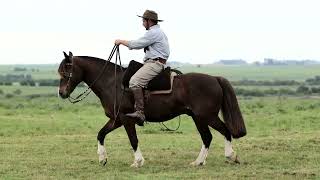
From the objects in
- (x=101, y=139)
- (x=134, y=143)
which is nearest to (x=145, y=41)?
(x=134, y=143)

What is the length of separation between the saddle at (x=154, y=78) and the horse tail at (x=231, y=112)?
1020mm

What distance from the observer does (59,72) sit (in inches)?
466

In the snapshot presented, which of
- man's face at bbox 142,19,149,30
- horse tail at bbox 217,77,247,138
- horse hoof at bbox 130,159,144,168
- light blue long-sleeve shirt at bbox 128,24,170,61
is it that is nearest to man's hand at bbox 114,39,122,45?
light blue long-sleeve shirt at bbox 128,24,170,61

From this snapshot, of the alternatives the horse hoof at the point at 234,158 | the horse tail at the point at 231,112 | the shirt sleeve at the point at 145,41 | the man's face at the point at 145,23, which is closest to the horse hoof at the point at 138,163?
the horse hoof at the point at 234,158

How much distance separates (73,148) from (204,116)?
14.0ft

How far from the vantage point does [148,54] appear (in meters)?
11.6

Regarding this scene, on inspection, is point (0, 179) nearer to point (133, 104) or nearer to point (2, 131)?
point (133, 104)

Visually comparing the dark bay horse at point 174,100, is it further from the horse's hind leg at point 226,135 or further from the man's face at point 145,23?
the man's face at point 145,23

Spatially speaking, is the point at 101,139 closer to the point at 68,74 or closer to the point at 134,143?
the point at 134,143

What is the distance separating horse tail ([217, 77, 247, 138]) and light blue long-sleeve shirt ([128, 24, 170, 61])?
1.22 m

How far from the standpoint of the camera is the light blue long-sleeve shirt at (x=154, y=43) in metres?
11.3

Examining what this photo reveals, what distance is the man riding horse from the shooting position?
1138 centimetres

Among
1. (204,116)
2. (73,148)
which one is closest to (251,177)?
(204,116)

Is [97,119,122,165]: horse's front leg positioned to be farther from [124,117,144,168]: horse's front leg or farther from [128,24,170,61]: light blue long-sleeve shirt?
[128,24,170,61]: light blue long-sleeve shirt
